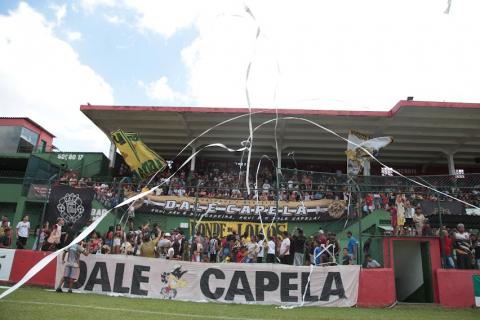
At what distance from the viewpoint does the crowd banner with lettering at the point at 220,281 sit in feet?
33.0

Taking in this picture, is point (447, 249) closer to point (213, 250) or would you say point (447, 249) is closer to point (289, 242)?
point (289, 242)

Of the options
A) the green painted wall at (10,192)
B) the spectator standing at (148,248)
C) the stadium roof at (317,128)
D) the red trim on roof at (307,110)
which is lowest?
the spectator standing at (148,248)

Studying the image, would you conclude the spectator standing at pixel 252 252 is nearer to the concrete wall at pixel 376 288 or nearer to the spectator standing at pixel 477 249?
the concrete wall at pixel 376 288

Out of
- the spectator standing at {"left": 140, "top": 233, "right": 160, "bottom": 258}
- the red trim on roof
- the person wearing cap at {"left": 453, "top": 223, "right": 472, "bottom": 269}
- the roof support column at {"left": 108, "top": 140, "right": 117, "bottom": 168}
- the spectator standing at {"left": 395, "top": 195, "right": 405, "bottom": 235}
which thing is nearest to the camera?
the person wearing cap at {"left": 453, "top": 223, "right": 472, "bottom": 269}

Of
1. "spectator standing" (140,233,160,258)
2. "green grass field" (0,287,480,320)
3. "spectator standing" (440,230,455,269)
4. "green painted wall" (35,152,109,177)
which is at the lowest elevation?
"green grass field" (0,287,480,320)

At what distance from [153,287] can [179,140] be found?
45.3 feet

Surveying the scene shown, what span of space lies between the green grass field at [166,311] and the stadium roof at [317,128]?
444 inches

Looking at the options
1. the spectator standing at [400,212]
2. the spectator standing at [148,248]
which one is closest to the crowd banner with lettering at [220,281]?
the spectator standing at [148,248]

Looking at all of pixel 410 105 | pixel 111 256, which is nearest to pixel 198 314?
pixel 111 256

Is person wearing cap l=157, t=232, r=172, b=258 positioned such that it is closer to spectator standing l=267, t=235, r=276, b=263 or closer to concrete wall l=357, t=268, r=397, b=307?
spectator standing l=267, t=235, r=276, b=263

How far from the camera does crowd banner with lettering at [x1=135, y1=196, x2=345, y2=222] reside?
52.2 ft

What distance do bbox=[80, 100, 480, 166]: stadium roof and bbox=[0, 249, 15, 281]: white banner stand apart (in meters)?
9.96

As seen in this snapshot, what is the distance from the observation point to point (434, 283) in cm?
1062

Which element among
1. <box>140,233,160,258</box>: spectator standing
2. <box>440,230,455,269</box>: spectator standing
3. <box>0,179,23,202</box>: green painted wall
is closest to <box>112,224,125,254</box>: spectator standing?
<box>140,233,160,258</box>: spectator standing
